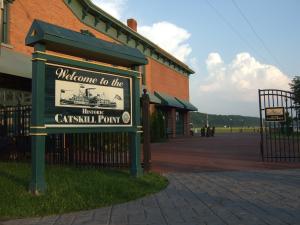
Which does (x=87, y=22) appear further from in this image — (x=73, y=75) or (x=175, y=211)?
(x=175, y=211)

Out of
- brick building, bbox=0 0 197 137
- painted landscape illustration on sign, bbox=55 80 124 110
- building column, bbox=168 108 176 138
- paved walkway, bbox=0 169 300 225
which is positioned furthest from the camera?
building column, bbox=168 108 176 138

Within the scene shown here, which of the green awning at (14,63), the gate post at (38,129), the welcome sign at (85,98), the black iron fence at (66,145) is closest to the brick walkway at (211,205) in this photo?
the gate post at (38,129)

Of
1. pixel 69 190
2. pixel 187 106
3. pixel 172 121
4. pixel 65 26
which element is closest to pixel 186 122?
pixel 187 106

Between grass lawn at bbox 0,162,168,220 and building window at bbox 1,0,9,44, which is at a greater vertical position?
building window at bbox 1,0,9,44

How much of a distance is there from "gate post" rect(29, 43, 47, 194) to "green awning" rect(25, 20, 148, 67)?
460 millimetres

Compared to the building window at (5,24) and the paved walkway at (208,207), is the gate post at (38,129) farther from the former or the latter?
the building window at (5,24)

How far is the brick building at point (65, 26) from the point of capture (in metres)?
14.7

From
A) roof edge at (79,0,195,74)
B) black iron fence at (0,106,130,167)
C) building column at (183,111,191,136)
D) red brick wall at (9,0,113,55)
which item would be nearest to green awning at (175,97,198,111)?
building column at (183,111,191,136)

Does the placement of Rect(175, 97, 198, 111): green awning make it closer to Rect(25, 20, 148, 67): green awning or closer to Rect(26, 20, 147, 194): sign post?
Rect(26, 20, 147, 194): sign post

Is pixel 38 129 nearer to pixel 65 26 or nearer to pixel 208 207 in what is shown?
pixel 208 207

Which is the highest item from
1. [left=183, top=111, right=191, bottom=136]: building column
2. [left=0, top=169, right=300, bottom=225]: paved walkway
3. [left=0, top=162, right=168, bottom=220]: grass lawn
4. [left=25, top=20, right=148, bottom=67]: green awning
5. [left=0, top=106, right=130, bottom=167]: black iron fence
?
[left=25, top=20, right=148, bottom=67]: green awning

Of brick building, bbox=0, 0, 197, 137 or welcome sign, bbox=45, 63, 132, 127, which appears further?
brick building, bbox=0, 0, 197, 137

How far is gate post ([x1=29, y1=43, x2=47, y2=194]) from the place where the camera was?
710 centimetres

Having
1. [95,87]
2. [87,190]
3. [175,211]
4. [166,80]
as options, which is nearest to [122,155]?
[95,87]
